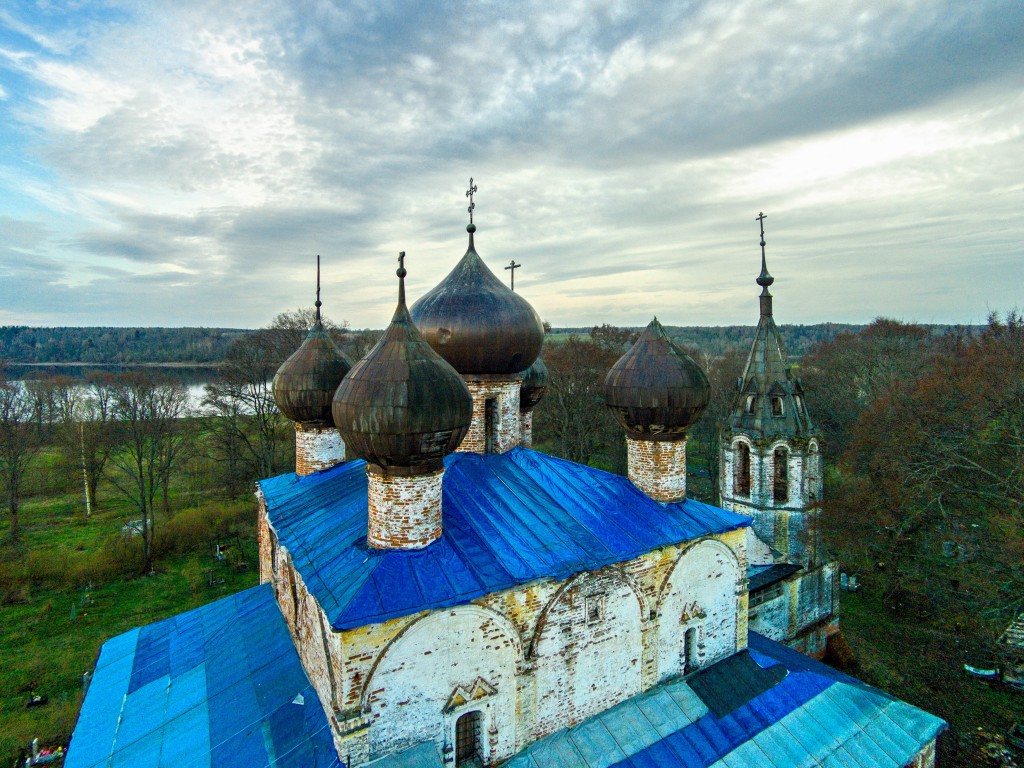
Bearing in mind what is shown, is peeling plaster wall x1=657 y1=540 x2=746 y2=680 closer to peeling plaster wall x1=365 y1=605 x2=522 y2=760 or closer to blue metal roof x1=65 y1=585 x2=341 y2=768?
peeling plaster wall x1=365 y1=605 x2=522 y2=760

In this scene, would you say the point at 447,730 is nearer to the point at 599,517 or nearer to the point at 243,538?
the point at 599,517

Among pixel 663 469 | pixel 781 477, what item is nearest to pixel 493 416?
pixel 663 469

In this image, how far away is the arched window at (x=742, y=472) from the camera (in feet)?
44.5

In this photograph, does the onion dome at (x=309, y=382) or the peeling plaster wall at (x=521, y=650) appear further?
the onion dome at (x=309, y=382)

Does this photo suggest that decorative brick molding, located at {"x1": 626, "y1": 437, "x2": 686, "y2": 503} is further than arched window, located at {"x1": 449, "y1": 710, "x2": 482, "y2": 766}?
Yes

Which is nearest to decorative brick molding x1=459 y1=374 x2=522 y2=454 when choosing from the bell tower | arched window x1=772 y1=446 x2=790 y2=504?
the bell tower

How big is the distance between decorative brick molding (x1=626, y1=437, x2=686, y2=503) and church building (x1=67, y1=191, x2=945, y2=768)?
0.13 ft

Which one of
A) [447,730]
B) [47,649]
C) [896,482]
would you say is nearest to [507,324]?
[447,730]

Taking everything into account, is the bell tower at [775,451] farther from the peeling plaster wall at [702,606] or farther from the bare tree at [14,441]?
the bare tree at [14,441]

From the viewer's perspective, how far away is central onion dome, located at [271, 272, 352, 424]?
10680 mm

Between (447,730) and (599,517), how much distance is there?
3409mm

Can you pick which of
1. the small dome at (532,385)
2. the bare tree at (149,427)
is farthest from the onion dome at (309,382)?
the bare tree at (149,427)

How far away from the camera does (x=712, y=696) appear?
7801 millimetres

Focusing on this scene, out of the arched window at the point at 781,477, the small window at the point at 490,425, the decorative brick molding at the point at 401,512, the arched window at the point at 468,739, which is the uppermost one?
the small window at the point at 490,425
